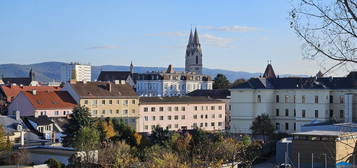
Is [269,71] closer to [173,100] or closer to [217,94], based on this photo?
[217,94]

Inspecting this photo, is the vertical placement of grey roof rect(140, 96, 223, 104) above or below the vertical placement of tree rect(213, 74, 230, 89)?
below

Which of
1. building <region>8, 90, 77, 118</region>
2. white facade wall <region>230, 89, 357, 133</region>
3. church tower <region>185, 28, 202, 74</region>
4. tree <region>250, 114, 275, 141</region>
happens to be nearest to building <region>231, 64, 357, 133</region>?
white facade wall <region>230, 89, 357, 133</region>

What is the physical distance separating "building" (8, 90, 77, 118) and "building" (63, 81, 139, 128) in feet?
4.32

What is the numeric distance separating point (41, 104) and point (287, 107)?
75.3 feet

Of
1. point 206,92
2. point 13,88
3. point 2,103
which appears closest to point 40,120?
point 2,103

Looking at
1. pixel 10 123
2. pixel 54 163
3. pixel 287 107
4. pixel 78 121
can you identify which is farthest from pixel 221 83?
pixel 54 163

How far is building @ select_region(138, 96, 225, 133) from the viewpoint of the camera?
190 ft

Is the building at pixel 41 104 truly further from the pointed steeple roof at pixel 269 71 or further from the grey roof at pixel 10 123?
the pointed steeple roof at pixel 269 71

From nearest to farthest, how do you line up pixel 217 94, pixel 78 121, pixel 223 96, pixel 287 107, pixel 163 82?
pixel 78 121
pixel 287 107
pixel 223 96
pixel 217 94
pixel 163 82

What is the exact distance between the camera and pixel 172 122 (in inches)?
2375

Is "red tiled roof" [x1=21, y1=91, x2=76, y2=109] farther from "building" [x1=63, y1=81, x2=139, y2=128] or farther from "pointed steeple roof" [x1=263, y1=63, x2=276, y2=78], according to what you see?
"pointed steeple roof" [x1=263, y1=63, x2=276, y2=78]

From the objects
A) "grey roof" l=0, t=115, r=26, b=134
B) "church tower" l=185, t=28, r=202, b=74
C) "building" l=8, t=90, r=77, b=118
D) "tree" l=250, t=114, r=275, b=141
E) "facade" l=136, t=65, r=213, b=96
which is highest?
"church tower" l=185, t=28, r=202, b=74

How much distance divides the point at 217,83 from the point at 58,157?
7186 cm

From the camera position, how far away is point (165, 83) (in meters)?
92.3
